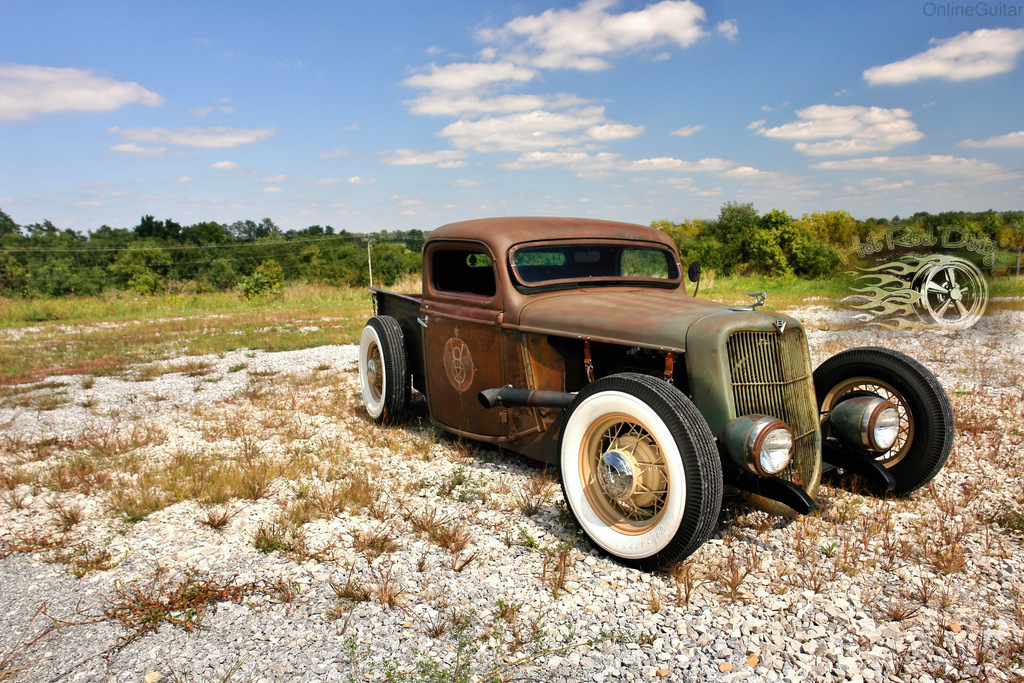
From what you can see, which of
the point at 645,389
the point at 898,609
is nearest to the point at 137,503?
the point at 645,389

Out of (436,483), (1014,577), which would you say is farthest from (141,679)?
(1014,577)

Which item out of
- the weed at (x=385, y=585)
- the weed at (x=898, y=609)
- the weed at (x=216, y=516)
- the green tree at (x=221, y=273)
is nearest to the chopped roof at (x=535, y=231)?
the weed at (x=385, y=585)

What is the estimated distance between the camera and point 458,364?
15.1 ft

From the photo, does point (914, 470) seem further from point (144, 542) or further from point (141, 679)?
point (144, 542)

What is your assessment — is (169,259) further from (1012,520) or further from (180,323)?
(1012,520)

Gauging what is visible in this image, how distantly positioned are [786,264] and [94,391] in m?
31.7

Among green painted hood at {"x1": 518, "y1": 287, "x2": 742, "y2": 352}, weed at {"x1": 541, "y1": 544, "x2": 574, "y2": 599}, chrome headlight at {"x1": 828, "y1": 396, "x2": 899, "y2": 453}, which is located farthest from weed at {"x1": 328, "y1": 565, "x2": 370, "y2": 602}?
chrome headlight at {"x1": 828, "y1": 396, "x2": 899, "y2": 453}

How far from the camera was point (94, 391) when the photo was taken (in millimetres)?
7625

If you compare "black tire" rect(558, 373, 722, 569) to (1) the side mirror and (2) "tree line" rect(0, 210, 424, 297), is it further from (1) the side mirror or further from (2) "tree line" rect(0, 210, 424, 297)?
(2) "tree line" rect(0, 210, 424, 297)

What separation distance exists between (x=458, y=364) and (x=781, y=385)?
2318 millimetres

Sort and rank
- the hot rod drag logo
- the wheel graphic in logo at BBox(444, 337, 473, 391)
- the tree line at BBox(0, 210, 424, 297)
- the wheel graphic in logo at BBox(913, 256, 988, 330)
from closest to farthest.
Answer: the wheel graphic in logo at BBox(444, 337, 473, 391) < the wheel graphic in logo at BBox(913, 256, 988, 330) < the hot rod drag logo < the tree line at BBox(0, 210, 424, 297)

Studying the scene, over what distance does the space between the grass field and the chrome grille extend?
8495 millimetres

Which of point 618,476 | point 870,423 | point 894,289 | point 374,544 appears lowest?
point 374,544

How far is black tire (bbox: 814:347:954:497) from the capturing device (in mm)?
3518
